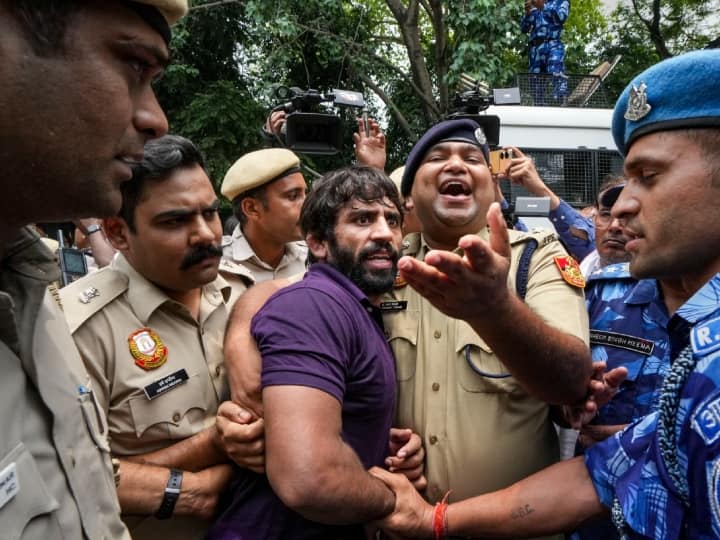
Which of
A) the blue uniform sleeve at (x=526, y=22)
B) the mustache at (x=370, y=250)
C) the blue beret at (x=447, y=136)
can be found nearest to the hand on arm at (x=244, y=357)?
the mustache at (x=370, y=250)

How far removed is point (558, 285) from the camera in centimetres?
195

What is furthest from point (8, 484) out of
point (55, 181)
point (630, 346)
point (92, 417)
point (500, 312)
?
point (630, 346)

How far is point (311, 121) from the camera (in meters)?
4.46

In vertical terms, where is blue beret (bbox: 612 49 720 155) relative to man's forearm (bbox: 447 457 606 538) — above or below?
above

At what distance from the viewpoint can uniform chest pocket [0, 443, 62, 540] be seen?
1.00 meters

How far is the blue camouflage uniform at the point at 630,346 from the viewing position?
2.01 meters

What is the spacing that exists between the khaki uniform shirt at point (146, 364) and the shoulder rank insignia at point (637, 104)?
4.79 ft

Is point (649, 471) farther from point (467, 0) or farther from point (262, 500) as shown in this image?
point (467, 0)

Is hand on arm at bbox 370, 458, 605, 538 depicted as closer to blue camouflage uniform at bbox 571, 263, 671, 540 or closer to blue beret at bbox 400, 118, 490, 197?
blue camouflage uniform at bbox 571, 263, 671, 540

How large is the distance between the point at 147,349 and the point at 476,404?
1.06 meters

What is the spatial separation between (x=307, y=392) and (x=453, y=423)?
0.66 meters

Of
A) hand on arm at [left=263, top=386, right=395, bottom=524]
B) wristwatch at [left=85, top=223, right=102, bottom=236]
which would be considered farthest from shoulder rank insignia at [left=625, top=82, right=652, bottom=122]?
wristwatch at [left=85, top=223, right=102, bottom=236]

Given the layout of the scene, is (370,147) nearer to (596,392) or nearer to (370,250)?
(370,250)

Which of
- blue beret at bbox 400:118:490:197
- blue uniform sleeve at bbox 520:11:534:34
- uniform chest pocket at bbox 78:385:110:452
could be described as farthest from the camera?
blue uniform sleeve at bbox 520:11:534:34
